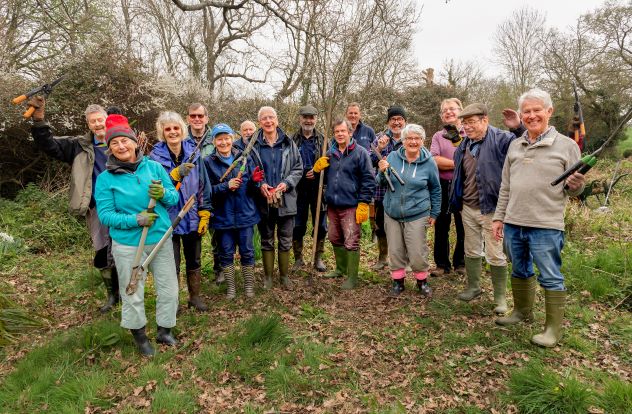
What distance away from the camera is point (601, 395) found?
2.85 m

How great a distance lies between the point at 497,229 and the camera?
3.89 m

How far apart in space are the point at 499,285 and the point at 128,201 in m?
4.03

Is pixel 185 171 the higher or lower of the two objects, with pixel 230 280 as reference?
higher

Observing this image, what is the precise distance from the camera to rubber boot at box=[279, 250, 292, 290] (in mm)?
5139

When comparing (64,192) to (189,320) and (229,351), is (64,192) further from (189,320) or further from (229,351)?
(229,351)

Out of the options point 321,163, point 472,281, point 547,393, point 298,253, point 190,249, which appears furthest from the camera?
point 298,253

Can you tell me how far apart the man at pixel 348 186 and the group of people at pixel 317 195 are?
0.02 meters

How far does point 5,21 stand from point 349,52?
8.41m

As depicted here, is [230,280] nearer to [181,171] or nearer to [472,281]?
[181,171]

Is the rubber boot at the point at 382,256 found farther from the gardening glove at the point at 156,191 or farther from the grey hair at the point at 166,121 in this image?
the gardening glove at the point at 156,191

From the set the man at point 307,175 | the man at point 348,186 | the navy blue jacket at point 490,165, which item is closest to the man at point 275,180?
the man at point 348,186

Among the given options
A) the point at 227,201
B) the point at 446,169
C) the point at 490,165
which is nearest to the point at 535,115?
the point at 490,165

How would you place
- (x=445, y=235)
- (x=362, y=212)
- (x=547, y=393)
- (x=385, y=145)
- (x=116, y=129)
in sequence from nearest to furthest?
(x=547, y=393) → (x=116, y=129) → (x=362, y=212) → (x=445, y=235) → (x=385, y=145)

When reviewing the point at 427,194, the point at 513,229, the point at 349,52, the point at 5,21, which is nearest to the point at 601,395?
the point at 513,229
